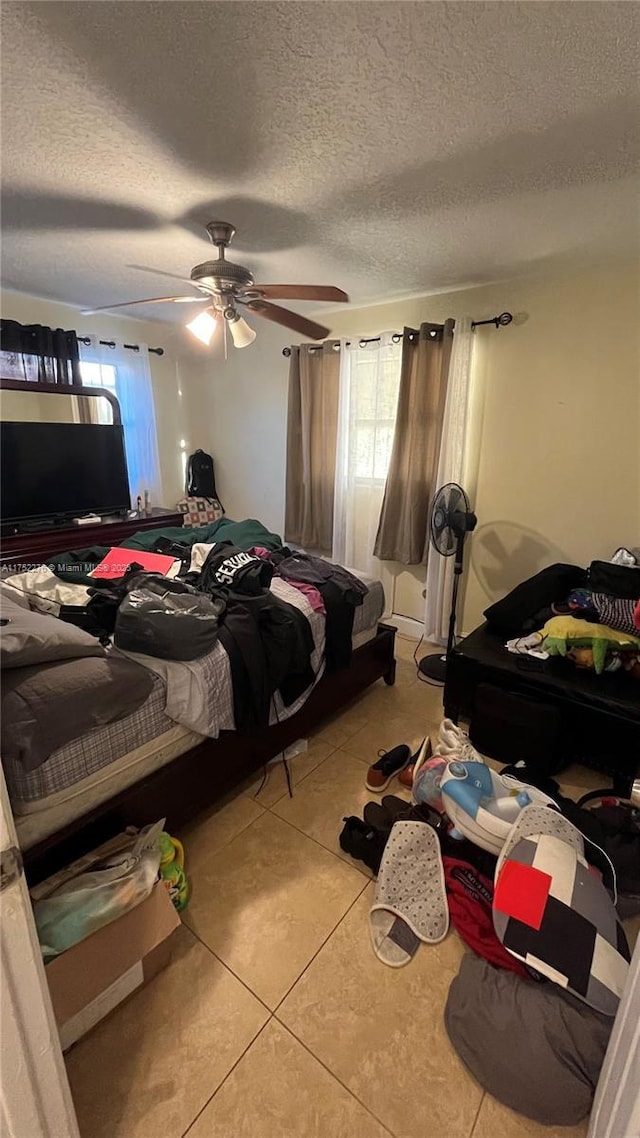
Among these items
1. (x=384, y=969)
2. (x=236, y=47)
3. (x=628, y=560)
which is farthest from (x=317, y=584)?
(x=236, y=47)

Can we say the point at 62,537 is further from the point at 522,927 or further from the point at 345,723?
the point at 522,927

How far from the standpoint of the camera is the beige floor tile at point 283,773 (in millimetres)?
1937

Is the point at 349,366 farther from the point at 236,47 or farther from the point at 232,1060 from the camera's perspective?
the point at 232,1060

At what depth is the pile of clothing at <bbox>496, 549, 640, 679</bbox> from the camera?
203 centimetres

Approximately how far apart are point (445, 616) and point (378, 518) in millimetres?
895

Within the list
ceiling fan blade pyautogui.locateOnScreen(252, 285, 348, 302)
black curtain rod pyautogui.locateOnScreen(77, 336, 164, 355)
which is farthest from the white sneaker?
black curtain rod pyautogui.locateOnScreen(77, 336, 164, 355)

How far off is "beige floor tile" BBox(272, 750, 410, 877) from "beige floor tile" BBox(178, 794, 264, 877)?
0.12 metres

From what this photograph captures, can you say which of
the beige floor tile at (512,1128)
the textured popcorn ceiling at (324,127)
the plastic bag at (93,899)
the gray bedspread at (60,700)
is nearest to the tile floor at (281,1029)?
the beige floor tile at (512,1128)

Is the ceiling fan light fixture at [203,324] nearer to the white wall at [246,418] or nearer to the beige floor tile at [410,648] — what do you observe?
the white wall at [246,418]

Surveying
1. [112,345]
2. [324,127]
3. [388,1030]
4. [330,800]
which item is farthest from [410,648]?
[112,345]

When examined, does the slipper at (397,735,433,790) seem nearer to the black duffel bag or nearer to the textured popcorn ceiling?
the black duffel bag

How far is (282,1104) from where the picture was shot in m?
1.07

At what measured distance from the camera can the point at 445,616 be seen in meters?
3.24

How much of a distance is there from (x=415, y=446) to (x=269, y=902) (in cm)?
266
